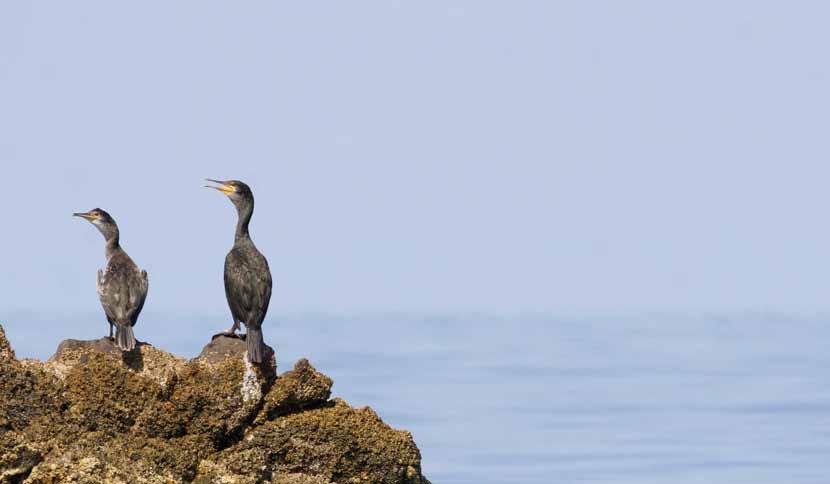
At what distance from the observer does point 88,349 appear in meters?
25.7

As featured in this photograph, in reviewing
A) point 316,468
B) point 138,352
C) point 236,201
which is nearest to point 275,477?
point 316,468

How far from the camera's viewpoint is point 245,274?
2791 centimetres

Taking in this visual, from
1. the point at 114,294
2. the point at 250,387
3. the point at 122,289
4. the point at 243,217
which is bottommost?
the point at 250,387

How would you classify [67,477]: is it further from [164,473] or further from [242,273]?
[242,273]

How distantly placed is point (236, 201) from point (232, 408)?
3.93 metres

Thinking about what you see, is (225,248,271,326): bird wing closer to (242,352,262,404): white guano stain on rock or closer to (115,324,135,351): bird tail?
(242,352,262,404): white guano stain on rock

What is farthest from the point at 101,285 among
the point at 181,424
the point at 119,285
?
the point at 181,424

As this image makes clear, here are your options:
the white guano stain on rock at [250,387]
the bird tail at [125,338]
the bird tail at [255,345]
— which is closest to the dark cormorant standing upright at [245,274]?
the bird tail at [255,345]

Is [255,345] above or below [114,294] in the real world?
below

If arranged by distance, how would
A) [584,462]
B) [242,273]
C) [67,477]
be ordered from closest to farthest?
[67,477] → [242,273] → [584,462]

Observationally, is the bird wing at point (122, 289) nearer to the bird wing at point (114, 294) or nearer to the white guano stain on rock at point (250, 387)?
the bird wing at point (114, 294)

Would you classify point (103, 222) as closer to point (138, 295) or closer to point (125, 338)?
point (138, 295)

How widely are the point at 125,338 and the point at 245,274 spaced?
2.50 m

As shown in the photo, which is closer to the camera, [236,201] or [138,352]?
[138,352]
